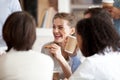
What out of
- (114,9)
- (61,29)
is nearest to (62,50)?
(61,29)

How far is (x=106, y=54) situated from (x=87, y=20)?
20cm

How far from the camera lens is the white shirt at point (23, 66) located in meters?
1.63

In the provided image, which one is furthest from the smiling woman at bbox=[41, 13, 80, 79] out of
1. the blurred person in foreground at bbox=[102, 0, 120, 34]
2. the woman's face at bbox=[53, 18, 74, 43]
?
the blurred person in foreground at bbox=[102, 0, 120, 34]

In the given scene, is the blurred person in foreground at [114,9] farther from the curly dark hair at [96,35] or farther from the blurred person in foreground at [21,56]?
the blurred person in foreground at [21,56]

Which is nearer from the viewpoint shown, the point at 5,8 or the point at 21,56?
the point at 21,56

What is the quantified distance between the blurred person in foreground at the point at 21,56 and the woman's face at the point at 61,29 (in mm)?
866

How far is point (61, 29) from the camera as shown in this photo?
2654mm

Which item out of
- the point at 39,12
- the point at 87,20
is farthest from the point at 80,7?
the point at 87,20

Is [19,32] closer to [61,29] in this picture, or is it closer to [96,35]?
[96,35]

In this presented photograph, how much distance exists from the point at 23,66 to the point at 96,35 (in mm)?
406

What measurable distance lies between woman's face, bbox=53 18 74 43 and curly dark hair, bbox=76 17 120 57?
33.5 inches

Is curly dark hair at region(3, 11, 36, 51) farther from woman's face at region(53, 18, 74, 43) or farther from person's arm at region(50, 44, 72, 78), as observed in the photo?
woman's face at region(53, 18, 74, 43)

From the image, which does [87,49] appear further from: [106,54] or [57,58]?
[57,58]

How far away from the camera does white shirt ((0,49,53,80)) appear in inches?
64.2
